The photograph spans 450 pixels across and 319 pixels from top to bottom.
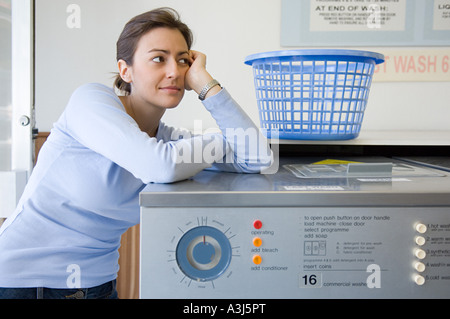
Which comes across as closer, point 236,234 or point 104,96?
point 236,234

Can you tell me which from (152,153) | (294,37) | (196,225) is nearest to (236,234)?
(196,225)

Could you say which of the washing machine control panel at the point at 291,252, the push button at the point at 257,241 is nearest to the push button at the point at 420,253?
the washing machine control panel at the point at 291,252

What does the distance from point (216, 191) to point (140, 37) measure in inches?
22.8

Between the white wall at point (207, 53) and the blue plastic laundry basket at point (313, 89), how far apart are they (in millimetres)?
603

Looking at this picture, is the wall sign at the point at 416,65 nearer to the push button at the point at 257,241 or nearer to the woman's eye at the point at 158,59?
the woman's eye at the point at 158,59

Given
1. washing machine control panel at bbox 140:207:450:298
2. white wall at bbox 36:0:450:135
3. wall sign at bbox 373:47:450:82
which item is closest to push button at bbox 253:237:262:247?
washing machine control panel at bbox 140:207:450:298

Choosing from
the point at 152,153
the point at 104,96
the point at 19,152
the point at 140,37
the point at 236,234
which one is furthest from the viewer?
the point at 19,152

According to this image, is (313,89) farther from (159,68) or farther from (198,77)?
(159,68)

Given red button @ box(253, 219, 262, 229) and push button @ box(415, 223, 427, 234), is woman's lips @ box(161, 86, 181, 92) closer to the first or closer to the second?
red button @ box(253, 219, 262, 229)

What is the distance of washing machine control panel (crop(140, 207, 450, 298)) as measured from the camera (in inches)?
30.6

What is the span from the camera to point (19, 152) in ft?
5.62

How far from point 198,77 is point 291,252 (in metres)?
0.57

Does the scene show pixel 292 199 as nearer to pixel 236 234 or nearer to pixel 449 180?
pixel 236 234

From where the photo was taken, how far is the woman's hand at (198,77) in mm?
1142
